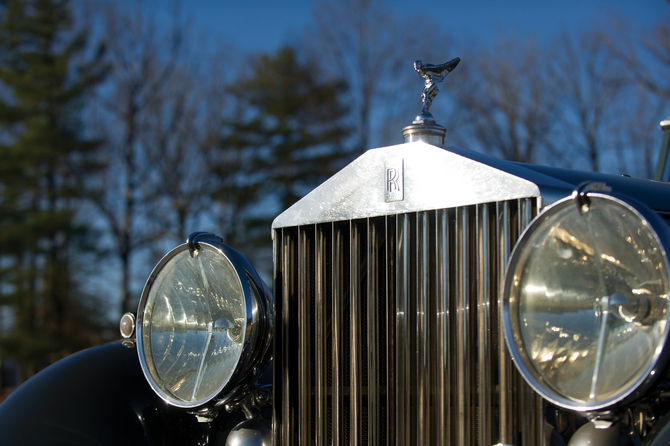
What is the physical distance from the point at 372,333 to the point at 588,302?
0.65 metres

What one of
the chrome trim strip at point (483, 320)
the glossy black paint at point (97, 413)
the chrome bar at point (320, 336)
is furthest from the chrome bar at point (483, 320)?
the glossy black paint at point (97, 413)

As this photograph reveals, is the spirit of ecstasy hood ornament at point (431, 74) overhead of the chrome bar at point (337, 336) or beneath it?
overhead

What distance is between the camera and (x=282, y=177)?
2147 centimetres

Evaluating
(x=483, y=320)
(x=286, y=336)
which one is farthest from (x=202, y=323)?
(x=483, y=320)

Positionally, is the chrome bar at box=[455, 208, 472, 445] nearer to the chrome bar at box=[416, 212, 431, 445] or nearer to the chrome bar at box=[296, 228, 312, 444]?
the chrome bar at box=[416, 212, 431, 445]

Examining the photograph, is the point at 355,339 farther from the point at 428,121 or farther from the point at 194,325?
the point at 428,121

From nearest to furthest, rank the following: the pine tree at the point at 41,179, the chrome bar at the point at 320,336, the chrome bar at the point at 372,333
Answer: the chrome bar at the point at 372,333 < the chrome bar at the point at 320,336 < the pine tree at the point at 41,179

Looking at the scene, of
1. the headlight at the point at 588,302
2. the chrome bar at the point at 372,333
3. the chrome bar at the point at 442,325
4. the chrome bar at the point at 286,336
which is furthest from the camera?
the chrome bar at the point at 286,336

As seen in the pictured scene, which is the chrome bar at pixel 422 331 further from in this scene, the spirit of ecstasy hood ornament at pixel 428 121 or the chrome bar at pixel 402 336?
the spirit of ecstasy hood ornament at pixel 428 121

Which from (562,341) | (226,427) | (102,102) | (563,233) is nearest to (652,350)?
(562,341)

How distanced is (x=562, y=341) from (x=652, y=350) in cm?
19

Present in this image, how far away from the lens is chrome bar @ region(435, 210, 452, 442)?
5.57 ft

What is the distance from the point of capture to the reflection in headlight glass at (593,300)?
1323 millimetres

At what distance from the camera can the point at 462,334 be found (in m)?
1.70
